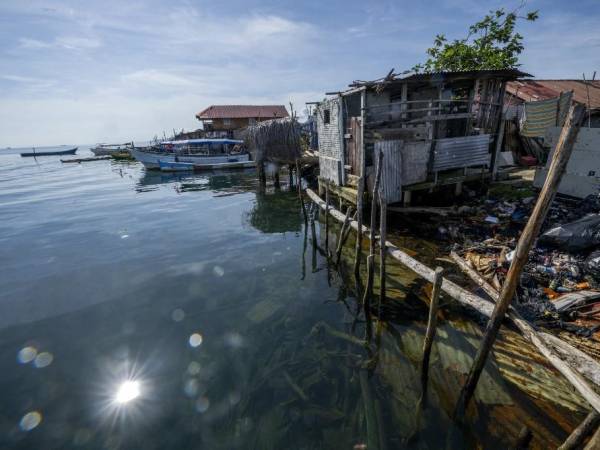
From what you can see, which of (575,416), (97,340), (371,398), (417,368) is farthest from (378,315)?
(97,340)

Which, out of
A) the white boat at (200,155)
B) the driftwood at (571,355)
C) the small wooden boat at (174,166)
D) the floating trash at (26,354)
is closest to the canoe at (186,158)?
the white boat at (200,155)

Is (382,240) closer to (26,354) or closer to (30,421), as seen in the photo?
(30,421)

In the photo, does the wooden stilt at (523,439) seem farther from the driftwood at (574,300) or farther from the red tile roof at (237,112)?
the red tile roof at (237,112)

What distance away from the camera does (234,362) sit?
630 centimetres

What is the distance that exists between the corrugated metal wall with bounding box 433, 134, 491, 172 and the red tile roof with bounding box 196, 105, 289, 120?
40.8 metres

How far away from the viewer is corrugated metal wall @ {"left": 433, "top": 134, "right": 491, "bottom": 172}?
10.9 metres

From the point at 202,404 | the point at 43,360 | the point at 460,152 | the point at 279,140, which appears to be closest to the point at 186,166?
the point at 279,140

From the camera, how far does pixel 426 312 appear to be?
707cm

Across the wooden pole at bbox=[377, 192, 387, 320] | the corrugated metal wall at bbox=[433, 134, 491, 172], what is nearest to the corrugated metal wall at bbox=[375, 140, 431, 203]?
the corrugated metal wall at bbox=[433, 134, 491, 172]

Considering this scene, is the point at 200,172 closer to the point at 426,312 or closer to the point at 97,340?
the point at 97,340

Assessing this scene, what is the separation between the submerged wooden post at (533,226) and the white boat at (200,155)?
33.0m

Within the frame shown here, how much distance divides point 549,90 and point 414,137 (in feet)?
62.5

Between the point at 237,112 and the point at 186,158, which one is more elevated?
the point at 237,112

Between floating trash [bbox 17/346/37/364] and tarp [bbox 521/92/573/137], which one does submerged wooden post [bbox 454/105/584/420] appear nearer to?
floating trash [bbox 17/346/37/364]
